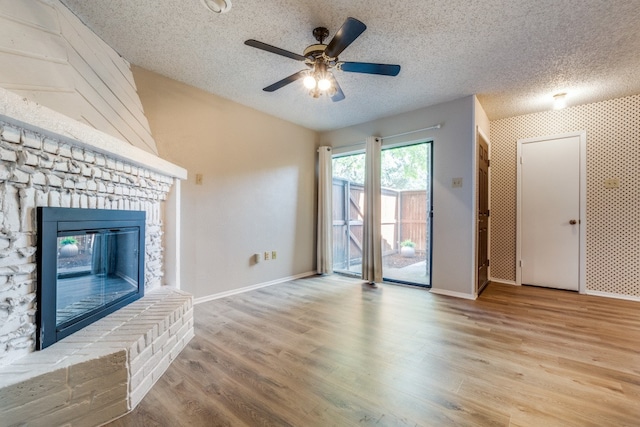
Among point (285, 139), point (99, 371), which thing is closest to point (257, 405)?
point (99, 371)

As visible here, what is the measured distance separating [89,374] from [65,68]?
1.82 metres

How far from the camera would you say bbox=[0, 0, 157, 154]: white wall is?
138cm

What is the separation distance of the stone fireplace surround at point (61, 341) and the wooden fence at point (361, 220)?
3316 millimetres

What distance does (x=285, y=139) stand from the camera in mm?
4098

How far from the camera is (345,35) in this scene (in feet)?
5.43

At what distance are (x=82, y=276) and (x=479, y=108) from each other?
14.5ft

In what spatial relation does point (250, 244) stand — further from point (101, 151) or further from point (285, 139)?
point (101, 151)

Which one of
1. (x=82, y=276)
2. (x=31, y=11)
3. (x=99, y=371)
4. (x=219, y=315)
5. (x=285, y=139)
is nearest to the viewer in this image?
(x=99, y=371)

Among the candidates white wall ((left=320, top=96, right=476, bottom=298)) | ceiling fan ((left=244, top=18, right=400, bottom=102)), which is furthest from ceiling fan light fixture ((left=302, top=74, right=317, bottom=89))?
white wall ((left=320, top=96, right=476, bottom=298))

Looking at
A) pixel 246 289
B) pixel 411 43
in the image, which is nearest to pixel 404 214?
pixel 246 289

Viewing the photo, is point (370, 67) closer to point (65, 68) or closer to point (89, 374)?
point (65, 68)

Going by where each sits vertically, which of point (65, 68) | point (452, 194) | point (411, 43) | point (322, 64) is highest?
point (411, 43)

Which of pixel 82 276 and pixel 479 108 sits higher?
pixel 479 108

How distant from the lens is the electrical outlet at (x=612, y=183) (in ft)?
10.7
